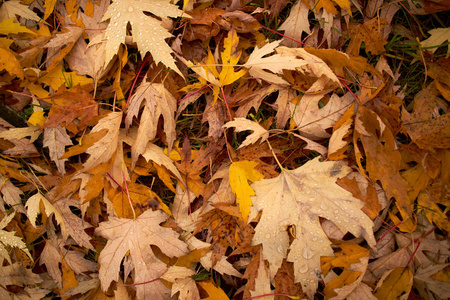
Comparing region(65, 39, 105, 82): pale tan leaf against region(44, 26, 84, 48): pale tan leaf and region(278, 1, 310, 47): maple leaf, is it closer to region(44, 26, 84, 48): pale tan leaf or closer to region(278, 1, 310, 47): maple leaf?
region(44, 26, 84, 48): pale tan leaf

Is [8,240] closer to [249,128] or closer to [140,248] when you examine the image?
[140,248]

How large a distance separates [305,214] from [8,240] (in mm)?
1322

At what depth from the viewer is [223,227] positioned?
3.82 ft

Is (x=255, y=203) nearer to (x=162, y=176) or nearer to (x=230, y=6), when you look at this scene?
(x=162, y=176)

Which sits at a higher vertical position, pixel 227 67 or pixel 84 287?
pixel 227 67

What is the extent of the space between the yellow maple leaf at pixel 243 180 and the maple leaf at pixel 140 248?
332 millimetres

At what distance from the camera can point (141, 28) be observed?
3.26 feet

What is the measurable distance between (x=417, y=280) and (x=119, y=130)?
1.45 metres

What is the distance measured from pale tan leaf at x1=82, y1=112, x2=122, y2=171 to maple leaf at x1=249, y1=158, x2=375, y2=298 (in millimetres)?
607

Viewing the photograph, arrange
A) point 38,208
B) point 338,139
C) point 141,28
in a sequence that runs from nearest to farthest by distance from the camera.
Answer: point 141,28 → point 338,139 → point 38,208

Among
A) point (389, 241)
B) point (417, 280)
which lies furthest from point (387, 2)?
point (417, 280)

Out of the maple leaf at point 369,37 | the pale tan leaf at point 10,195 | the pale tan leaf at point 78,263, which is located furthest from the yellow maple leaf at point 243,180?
the pale tan leaf at point 10,195

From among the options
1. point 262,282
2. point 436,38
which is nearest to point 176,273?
point 262,282

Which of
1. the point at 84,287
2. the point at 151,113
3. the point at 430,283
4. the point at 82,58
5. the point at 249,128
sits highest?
the point at 82,58
